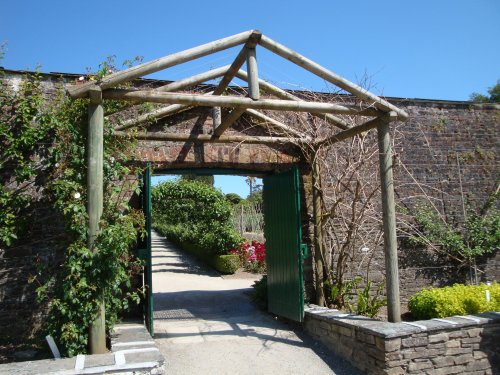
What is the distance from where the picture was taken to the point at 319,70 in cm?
482

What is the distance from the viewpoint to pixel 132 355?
3.75 metres

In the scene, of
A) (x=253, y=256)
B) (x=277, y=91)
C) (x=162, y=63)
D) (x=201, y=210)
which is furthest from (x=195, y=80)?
(x=201, y=210)

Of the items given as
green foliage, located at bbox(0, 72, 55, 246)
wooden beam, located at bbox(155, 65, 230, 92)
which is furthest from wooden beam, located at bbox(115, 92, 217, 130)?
green foliage, located at bbox(0, 72, 55, 246)

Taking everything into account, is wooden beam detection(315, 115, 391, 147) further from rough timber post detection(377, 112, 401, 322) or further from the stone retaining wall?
the stone retaining wall

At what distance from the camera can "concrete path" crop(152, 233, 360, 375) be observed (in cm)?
472

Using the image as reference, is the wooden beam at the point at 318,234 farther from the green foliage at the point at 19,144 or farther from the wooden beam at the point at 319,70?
the green foliage at the point at 19,144

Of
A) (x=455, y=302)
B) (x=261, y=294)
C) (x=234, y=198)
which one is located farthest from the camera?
(x=234, y=198)

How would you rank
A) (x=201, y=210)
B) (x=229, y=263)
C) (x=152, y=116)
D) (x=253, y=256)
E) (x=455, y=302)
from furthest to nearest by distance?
(x=201, y=210)
(x=253, y=256)
(x=229, y=263)
(x=455, y=302)
(x=152, y=116)

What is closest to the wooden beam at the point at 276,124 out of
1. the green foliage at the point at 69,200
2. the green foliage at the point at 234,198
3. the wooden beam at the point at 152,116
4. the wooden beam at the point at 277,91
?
the wooden beam at the point at 277,91

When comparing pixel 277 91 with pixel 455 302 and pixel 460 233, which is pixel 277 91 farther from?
pixel 460 233

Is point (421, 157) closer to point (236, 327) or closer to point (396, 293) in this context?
point (396, 293)

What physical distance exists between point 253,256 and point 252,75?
9.34 meters

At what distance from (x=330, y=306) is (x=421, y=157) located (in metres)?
3.33

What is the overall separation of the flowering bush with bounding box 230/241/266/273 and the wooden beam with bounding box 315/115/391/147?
7.17m
